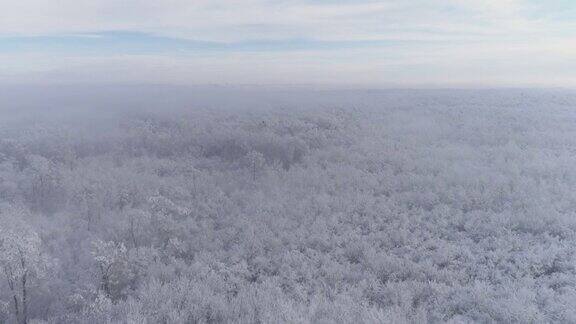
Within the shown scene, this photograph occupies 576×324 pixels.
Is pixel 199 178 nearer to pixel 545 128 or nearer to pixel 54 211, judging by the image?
pixel 54 211

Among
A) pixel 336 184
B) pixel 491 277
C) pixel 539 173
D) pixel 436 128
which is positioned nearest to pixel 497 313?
pixel 491 277

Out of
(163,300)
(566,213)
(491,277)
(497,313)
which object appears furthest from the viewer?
(566,213)

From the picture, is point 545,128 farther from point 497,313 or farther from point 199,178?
point 497,313

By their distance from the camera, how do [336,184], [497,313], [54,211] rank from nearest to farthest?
[497,313] → [54,211] → [336,184]

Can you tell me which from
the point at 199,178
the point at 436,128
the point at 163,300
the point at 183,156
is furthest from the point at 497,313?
the point at 436,128

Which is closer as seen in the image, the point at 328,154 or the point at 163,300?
the point at 163,300

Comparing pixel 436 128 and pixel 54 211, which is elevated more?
pixel 436 128
